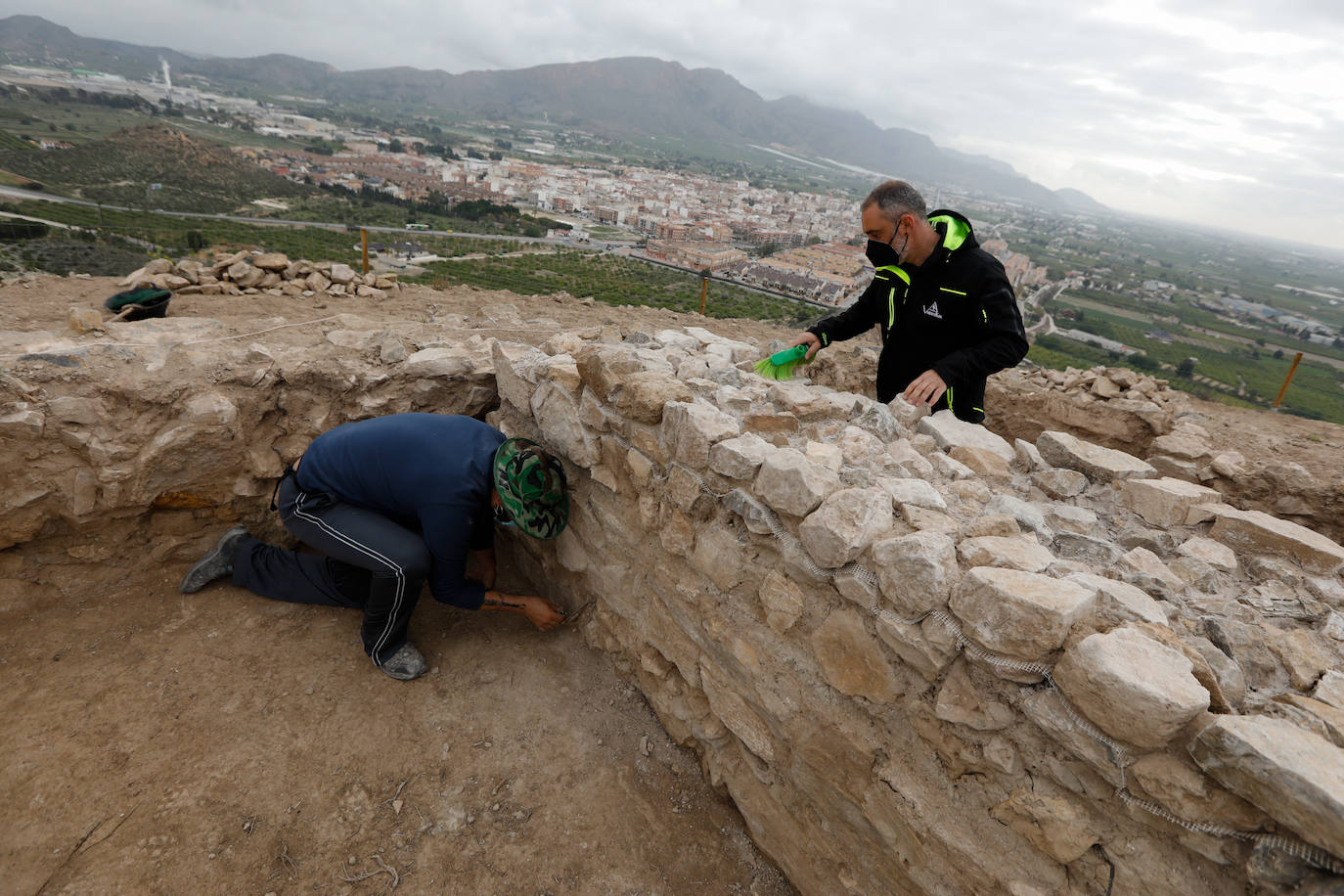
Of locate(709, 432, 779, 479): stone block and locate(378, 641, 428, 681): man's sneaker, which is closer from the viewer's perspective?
locate(709, 432, 779, 479): stone block

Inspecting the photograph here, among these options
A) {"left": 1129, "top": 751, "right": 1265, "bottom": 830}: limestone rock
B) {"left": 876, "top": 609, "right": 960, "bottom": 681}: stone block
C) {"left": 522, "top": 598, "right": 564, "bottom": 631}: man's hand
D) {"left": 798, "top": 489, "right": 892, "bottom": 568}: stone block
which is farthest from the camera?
{"left": 522, "top": 598, "right": 564, "bottom": 631}: man's hand

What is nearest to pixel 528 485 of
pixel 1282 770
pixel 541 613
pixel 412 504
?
pixel 412 504

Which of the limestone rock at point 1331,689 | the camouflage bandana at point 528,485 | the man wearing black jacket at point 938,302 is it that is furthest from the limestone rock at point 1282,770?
the camouflage bandana at point 528,485

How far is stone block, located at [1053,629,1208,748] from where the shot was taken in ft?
4.57

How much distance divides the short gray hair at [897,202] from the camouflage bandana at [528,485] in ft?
7.03

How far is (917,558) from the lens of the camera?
1.89 metres

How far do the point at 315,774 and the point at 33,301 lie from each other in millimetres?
5657

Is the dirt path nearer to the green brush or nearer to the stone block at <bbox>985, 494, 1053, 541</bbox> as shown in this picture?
the stone block at <bbox>985, 494, 1053, 541</bbox>

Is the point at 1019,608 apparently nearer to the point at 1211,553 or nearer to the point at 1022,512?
the point at 1022,512

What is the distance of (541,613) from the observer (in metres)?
3.41

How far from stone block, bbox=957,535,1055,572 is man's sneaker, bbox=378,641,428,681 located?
110 inches

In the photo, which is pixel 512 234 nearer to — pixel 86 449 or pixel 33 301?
pixel 33 301

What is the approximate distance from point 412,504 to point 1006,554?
2680 mm

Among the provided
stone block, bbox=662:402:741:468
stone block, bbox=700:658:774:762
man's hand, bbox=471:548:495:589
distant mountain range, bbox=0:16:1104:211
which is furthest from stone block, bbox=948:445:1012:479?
distant mountain range, bbox=0:16:1104:211
